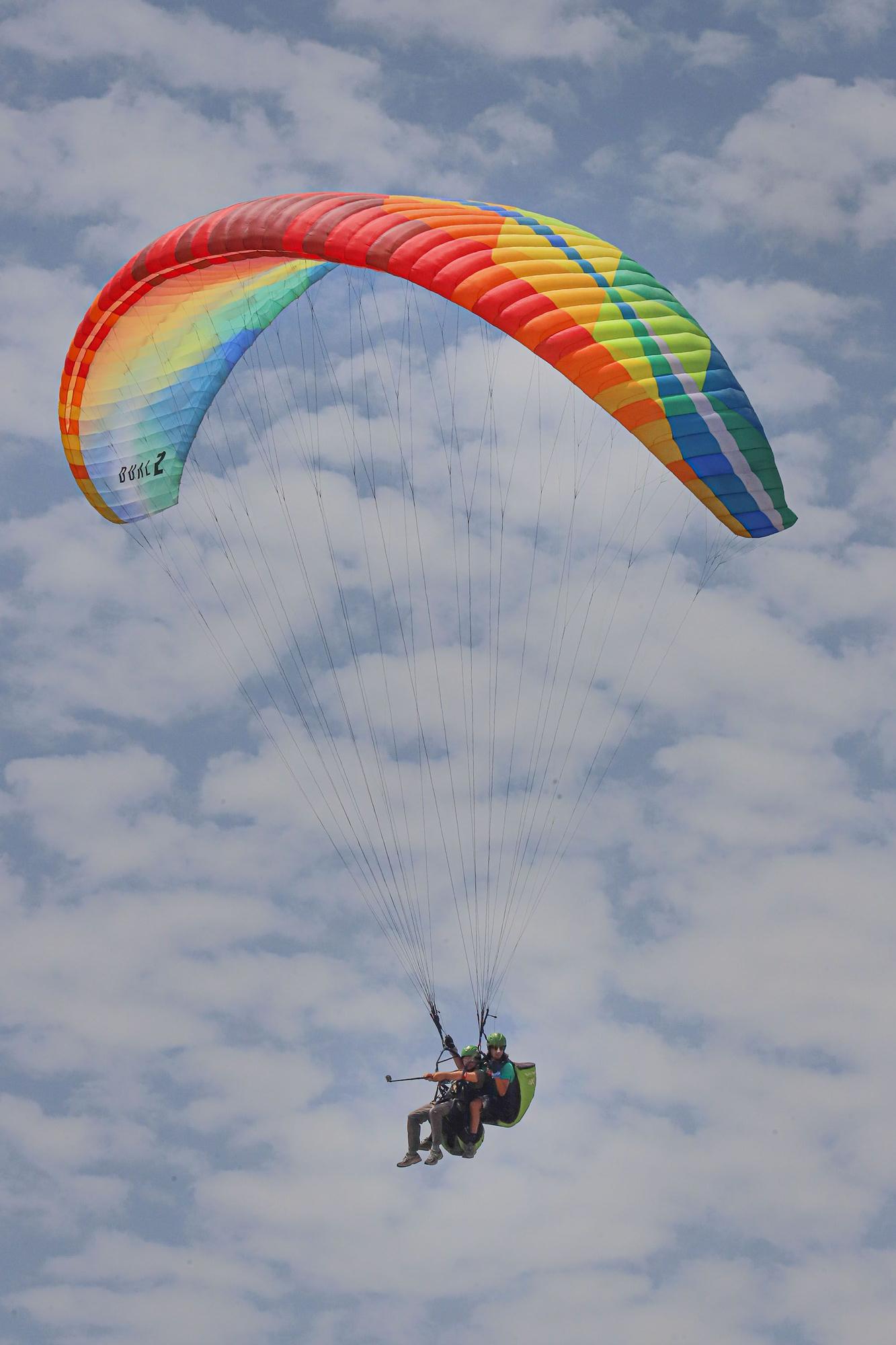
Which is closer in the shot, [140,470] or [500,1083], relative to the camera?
[500,1083]

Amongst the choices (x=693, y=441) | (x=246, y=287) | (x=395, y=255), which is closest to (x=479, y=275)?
(x=395, y=255)

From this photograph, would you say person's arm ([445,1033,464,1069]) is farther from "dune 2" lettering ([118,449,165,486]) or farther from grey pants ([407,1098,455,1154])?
"dune 2" lettering ([118,449,165,486])

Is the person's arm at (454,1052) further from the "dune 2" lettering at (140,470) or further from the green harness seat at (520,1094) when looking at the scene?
the "dune 2" lettering at (140,470)

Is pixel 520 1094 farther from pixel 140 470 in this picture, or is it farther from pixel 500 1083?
pixel 140 470

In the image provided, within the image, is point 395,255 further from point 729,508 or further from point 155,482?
point 155,482

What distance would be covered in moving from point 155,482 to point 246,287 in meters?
2.53

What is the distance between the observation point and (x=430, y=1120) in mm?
23781

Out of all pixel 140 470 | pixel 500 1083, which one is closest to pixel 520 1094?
pixel 500 1083

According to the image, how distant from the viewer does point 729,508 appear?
23281 millimetres

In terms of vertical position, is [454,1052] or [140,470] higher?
[140,470]

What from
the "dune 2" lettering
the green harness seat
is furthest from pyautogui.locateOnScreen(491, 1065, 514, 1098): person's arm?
the "dune 2" lettering

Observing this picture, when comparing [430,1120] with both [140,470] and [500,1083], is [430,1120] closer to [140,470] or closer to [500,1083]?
[500,1083]

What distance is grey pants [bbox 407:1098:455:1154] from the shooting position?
2373cm

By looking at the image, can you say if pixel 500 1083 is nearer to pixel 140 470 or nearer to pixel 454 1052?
pixel 454 1052
